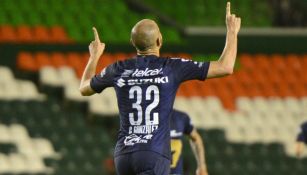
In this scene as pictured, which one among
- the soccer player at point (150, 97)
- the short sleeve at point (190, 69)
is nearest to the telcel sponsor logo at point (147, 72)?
the soccer player at point (150, 97)

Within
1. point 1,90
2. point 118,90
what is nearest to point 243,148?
point 1,90

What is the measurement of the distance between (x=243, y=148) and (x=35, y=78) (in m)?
3.62

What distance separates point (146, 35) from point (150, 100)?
1.35 ft

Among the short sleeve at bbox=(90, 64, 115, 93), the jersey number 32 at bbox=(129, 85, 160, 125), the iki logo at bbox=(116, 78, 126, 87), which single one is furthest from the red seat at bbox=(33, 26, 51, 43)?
the jersey number 32 at bbox=(129, 85, 160, 125)

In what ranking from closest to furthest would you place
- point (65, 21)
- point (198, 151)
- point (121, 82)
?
point (121, 82) → point (198, 151) → point (65, 21)

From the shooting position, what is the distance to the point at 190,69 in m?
5.99

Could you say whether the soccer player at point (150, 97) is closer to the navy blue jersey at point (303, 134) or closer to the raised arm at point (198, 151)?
the raised arm at point (198, 151)

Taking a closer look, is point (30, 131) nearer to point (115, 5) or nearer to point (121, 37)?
point (121, 37)

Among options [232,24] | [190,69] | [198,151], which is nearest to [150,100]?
[190,69]

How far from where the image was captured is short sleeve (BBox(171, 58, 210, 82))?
593 cm

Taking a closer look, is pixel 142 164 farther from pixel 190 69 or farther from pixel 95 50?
pixel 95 50

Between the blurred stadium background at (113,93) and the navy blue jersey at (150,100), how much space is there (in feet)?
25.5

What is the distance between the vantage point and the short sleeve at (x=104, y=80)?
6.15 meters

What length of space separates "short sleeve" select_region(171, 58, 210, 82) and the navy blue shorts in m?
0.50
